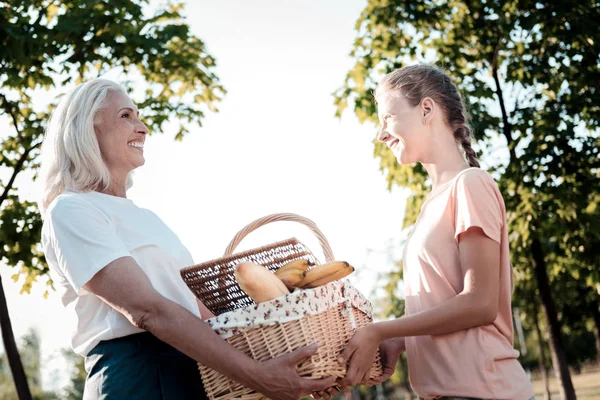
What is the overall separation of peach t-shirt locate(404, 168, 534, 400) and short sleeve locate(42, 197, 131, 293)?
111cm

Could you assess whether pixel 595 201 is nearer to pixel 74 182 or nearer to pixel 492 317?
pixel 492 317

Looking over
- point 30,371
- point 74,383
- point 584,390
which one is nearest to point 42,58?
point 584,390

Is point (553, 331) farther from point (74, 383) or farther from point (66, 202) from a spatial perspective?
point (74, 383)

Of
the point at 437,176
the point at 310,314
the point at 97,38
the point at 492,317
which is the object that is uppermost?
the point at 97,38

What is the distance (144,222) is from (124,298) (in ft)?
1.49

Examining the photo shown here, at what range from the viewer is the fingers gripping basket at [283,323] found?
2.32m

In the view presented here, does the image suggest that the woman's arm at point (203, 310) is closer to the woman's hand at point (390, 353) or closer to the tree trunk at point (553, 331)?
the woman's hand at point (390, 353)

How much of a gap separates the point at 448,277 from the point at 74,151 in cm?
151

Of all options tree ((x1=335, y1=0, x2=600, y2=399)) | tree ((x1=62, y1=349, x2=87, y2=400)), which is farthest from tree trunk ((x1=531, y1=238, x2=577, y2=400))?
tree ((x1=62, y1=349, x2=87, y2=400))

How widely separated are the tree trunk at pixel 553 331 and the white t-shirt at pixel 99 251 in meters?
7.25

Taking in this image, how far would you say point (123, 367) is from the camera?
97.7 inches

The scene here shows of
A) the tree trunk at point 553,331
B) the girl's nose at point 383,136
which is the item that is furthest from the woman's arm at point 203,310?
the tree trunk at point 553,331

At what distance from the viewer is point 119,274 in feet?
7.80

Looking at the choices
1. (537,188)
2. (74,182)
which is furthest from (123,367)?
(537,188)
